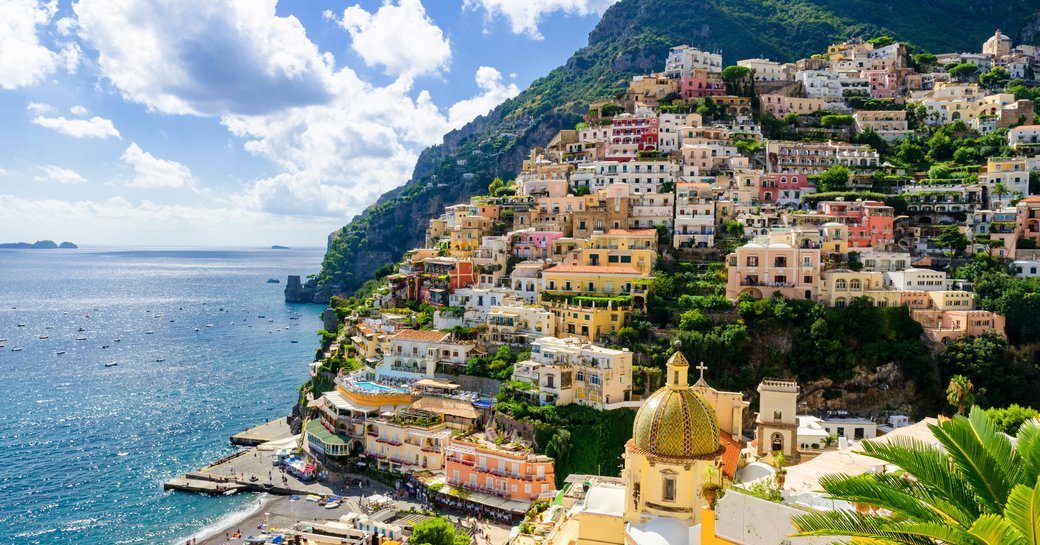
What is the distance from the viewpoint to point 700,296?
186 feet

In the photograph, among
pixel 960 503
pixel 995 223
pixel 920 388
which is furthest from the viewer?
pixel 995 223

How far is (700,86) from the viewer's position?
304 feet

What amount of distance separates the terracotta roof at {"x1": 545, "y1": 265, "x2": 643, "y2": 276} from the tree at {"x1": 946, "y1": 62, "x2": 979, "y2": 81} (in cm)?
6257

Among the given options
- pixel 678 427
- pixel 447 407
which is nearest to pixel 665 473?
pixel 678 427

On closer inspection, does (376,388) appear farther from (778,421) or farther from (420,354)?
(778,421)

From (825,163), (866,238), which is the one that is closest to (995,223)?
(866,238)

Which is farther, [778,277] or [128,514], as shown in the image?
[778,277]

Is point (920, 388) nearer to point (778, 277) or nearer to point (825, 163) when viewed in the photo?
point (778, 277)

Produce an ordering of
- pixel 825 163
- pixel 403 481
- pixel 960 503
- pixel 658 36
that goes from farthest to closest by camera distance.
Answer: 1. pixel 658 36
2. pixel 825 163
3. pixel 403 481
4. pixel 960 503

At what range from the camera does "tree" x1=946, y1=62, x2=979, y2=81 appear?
96125mm

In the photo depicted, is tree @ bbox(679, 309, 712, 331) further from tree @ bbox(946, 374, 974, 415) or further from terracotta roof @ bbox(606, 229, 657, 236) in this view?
tree @ bbox(946, 374, 974, 415)

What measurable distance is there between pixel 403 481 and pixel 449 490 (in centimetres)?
487

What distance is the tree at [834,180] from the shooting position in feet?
234

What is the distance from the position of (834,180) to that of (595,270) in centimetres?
2790
